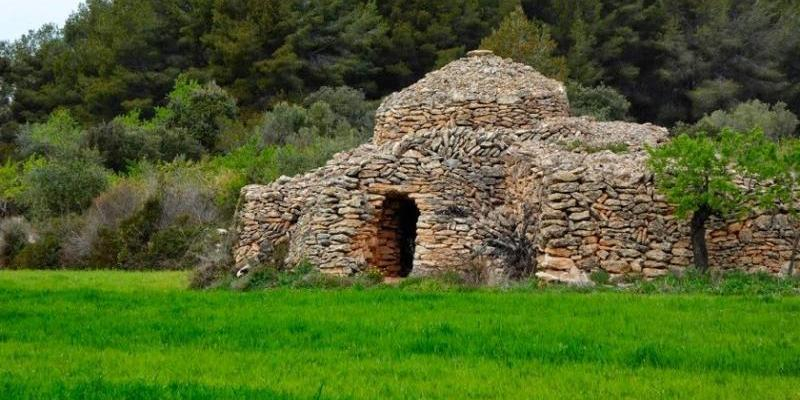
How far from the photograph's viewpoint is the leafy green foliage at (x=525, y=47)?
52031 mm

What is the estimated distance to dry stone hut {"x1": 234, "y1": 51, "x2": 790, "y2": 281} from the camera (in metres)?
20.2

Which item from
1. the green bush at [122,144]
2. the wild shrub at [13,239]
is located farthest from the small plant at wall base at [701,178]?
the green bush at [122,144]

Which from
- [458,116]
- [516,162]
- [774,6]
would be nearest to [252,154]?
[458,116]

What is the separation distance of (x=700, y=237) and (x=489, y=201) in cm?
492

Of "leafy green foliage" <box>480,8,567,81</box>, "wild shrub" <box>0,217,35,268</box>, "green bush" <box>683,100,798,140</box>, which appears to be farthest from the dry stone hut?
"leafy green foliage" <box>480,8,567,81</box>

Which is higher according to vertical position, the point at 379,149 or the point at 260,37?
the point at 260,37

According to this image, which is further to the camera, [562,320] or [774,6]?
[774,6]

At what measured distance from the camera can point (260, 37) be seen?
5878 cm

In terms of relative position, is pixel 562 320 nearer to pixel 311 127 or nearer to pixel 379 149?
pixel 379 149

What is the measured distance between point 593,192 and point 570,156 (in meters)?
1.60

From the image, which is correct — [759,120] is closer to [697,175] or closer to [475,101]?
[475,101]

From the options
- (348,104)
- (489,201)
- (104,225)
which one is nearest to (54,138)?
(348,104)

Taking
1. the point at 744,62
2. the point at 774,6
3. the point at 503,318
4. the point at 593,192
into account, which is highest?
the point at 774,6

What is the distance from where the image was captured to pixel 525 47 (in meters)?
52.4
